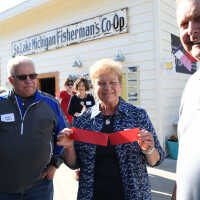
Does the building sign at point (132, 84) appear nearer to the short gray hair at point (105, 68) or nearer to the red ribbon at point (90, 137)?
the short gray hair at point (105, 68)

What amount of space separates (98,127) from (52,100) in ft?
2.20

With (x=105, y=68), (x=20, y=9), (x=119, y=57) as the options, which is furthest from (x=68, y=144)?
(x=20, y=9)

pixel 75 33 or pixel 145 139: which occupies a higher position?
pixel 75 33

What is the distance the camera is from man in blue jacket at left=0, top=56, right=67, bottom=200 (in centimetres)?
191

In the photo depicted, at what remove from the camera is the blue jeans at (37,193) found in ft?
6.27

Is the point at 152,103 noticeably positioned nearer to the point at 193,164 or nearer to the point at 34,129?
the point at 34,129

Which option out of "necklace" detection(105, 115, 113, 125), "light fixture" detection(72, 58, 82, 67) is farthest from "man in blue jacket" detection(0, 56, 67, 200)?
"light fixture" detection(72, 58, 82, 67)

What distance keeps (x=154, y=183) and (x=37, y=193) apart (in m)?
2.68

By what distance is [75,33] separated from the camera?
6.77 meters

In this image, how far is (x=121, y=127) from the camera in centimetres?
180

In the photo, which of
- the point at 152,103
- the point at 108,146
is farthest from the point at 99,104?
the point at 152,103

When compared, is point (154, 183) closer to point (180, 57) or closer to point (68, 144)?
point (68, 144)

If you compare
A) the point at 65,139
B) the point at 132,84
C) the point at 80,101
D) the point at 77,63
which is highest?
the point at 77,63

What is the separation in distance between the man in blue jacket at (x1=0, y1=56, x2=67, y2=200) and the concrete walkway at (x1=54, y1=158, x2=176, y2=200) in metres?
1.78
